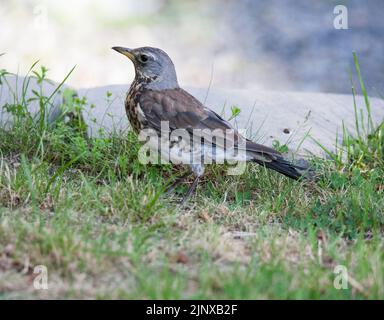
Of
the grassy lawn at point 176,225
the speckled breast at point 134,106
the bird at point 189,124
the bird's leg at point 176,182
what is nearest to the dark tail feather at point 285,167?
the bird at point 189,124

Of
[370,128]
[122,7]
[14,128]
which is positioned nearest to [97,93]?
[14,128]

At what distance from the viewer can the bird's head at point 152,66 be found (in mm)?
5812

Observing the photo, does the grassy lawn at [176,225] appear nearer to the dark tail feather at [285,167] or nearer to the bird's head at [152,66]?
the dark tail feather at [285,167]

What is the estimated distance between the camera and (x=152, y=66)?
582cm

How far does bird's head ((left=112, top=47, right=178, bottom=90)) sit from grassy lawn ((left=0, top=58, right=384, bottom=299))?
49 cm

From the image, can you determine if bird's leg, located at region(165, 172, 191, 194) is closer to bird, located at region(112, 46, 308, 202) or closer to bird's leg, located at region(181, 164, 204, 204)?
bird, located at region(112, 46, 308, 202)

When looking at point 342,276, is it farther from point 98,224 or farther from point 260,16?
point 260,16

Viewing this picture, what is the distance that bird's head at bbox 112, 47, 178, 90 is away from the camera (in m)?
5.81

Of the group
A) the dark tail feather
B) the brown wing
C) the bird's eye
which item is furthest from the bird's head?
the dark tail feather

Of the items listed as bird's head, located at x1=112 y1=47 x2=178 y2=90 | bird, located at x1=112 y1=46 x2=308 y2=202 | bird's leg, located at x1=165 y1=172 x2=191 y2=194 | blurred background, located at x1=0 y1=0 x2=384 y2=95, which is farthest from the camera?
blurred background, located at x1=0 y1=0 x2=384 y2=95

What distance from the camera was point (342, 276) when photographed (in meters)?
3.74

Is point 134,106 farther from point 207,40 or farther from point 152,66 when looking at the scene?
point 207,40

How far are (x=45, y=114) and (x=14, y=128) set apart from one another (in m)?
0.48
